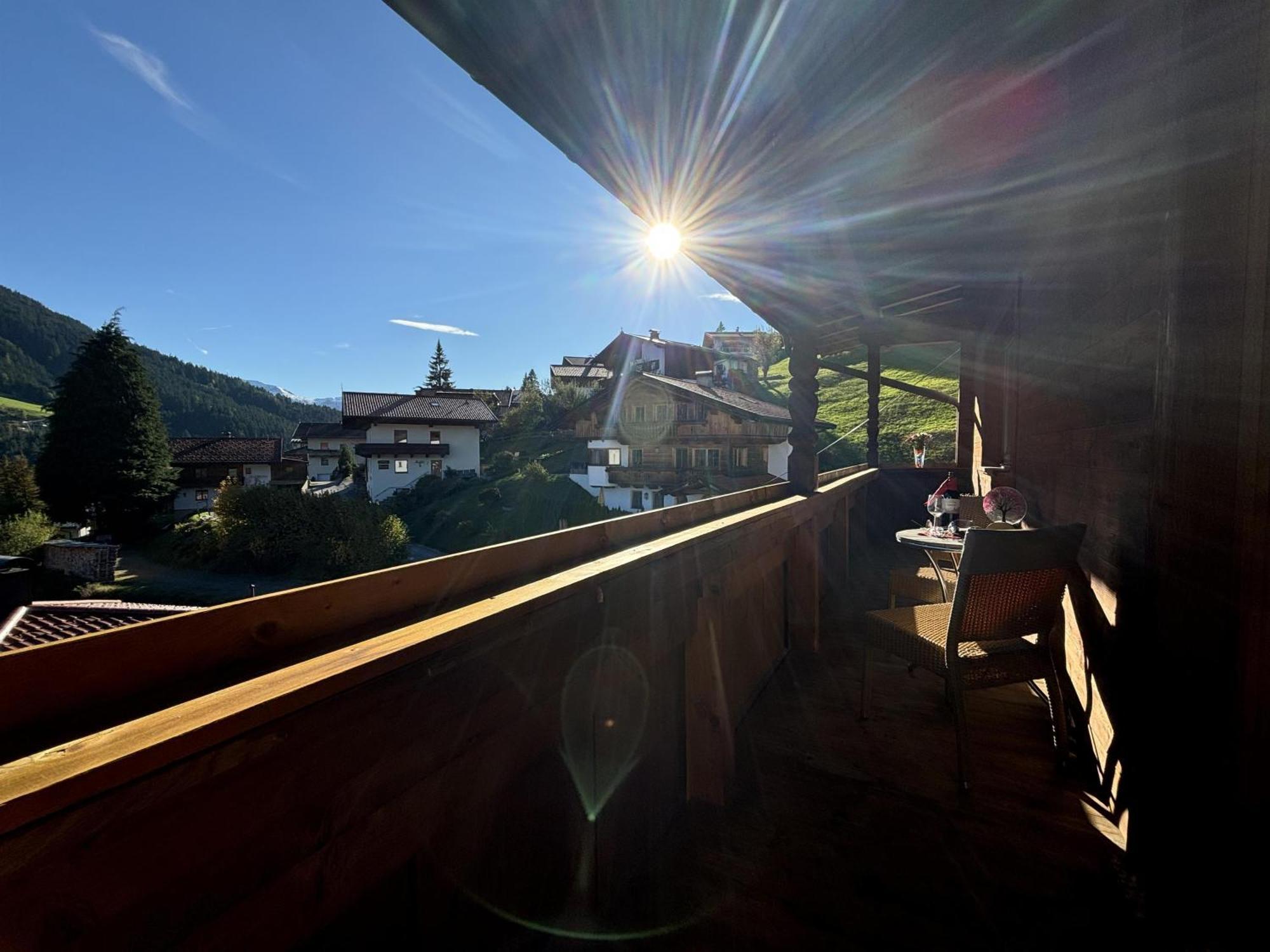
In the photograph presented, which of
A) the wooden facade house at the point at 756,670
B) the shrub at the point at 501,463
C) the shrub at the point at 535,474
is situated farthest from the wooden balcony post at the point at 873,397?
the shrub at the point at 501,463

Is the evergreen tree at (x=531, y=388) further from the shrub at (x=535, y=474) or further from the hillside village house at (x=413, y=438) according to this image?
the shrub at (x=535, y=474)

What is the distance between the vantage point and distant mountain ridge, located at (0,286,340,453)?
59.6 metres

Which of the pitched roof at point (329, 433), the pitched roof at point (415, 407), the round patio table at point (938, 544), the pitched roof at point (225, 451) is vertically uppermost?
the pitched roof at point (415, 407)

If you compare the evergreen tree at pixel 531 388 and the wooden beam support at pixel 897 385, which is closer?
the wooden beam support at pixel 897 385

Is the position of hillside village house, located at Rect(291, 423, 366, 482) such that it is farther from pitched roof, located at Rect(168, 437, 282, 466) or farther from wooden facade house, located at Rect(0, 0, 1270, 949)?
wooden facade house, located at Rect(0, 0, 1270, 949)

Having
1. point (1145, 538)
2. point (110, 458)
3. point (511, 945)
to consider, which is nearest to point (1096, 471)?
point (1145, 538)

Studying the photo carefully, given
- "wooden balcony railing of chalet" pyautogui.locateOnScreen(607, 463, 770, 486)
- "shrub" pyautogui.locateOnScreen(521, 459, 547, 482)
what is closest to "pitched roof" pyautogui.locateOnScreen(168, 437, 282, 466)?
"shrub" pyautogui.locateOnScreen(521, 459, 547, 482)

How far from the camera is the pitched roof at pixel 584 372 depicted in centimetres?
3745

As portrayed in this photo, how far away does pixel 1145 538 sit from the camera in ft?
4.64

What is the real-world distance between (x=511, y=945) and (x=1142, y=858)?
165cm

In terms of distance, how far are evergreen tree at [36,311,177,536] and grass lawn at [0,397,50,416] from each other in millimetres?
52061

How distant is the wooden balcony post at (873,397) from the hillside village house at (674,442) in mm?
9308

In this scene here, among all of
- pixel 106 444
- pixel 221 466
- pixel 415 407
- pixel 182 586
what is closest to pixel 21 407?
pixel 221 466

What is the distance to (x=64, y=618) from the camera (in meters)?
2.85
